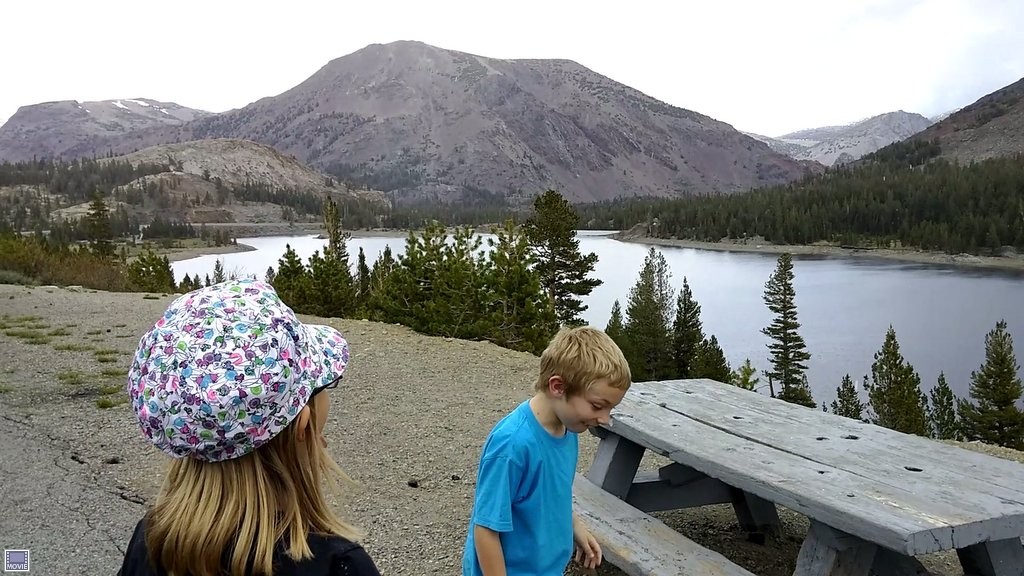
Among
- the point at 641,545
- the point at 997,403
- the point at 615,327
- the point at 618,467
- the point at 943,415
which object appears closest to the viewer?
the point at 641,545

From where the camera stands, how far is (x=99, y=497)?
4.76m

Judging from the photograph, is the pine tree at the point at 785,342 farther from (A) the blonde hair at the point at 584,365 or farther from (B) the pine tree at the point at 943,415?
(A) the blonde hair at the point at 584,365

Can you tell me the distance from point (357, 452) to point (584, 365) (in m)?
4.23

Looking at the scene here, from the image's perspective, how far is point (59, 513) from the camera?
4422 millimetres

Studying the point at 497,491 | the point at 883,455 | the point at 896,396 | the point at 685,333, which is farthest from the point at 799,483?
the point at 685,333

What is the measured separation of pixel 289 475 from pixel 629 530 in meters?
2.55

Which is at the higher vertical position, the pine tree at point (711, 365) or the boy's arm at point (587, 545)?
the boy's arm at point (587, 545)

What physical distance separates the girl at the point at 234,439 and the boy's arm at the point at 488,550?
3.18 ft

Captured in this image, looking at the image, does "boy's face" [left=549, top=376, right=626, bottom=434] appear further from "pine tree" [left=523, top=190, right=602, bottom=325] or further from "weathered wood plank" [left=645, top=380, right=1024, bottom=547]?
"pine tree" [left=523, top=190, right=602, bottom=325]

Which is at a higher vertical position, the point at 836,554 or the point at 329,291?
the point at 836,554

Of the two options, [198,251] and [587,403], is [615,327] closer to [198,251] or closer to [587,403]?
[587,403]

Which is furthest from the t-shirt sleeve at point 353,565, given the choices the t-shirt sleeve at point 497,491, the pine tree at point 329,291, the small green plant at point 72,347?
the pine tree at point 329,291

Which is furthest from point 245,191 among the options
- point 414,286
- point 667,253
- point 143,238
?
point 414,286

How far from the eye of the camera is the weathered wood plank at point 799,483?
2.45 metres
